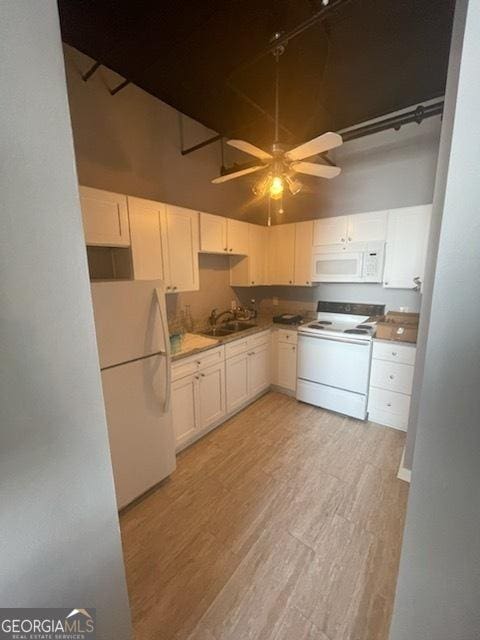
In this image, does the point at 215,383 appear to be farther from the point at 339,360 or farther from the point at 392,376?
the point at 392,376

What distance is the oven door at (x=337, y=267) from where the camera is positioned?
9.48ft

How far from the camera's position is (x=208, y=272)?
321 centimetres

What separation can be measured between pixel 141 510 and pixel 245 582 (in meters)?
0.84

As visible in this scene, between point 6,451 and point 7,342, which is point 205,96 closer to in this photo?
point 7,342

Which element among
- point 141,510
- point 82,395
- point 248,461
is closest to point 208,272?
point 248,461

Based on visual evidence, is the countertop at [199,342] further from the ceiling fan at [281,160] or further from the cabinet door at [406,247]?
the cabinet door at [406,247]

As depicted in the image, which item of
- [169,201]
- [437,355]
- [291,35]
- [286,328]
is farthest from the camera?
[286,328]

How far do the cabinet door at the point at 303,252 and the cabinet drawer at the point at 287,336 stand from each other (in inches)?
26.2

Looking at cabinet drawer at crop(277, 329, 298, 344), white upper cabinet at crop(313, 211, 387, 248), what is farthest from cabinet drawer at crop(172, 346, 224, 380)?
white upper cabinet at crop(313, 211, 387, 248)

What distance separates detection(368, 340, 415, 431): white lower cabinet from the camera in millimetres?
2418

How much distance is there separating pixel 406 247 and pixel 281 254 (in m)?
1.42

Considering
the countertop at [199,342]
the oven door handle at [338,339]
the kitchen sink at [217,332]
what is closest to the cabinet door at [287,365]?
the oven door handle at [338,339]

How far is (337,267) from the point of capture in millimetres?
3016

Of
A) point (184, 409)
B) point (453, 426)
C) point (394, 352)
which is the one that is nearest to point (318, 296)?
point (394, 352)
